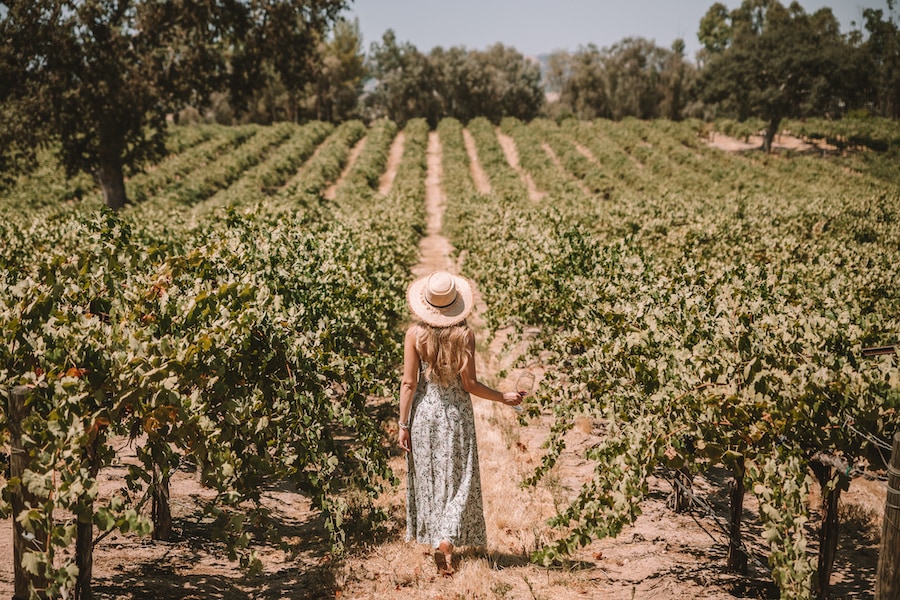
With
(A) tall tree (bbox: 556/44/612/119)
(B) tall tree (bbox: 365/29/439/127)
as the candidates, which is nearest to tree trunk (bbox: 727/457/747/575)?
(B) tall tree (bbox: 365/29/439/127)

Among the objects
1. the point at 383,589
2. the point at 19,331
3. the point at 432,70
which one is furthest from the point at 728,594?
the point at 432,70

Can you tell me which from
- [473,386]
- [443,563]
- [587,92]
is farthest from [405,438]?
[587,92]

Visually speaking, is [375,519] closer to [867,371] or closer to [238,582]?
[238,582]

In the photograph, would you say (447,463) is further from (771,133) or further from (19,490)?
(771,133)

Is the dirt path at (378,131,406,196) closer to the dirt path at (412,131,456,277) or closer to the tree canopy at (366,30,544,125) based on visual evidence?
the dirt path at (412,131,456,277)

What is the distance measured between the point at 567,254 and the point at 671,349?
3.99m

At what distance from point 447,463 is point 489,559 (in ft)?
3.09

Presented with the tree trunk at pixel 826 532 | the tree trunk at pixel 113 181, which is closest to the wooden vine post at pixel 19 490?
the tree trunk at pixel 826 532

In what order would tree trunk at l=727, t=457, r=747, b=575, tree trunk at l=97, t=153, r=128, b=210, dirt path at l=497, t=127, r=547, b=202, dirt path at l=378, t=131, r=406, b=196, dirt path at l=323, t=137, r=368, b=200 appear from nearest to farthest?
tree trunk at l=727, t=457, r=747, b=575
tree trunk at l=97, t=153, r=128, b=210
dirt path at l=323, t=137, r=368, b=200
dirt path at l=497, t=127, r=547, b=202
dirt path at l=378, t=131, r=406, b=196

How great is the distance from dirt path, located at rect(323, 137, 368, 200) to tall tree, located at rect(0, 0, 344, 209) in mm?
8986

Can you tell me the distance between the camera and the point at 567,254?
8141mm

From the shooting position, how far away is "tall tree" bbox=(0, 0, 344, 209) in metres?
20.3

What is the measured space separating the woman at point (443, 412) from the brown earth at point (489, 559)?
378 mm

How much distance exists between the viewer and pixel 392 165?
42.1m
